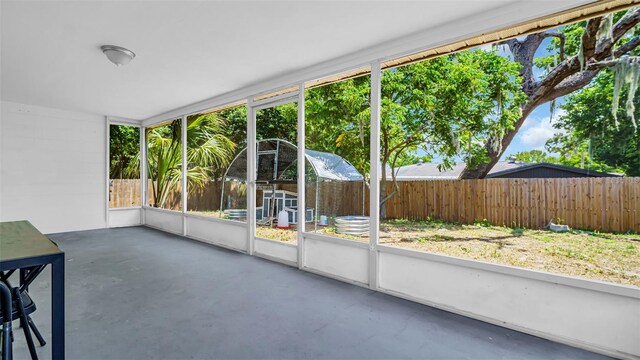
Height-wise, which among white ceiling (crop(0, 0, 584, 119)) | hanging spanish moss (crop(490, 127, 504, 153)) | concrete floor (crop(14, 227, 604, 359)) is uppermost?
white ceiling (crop(0, 0, 584, 119))

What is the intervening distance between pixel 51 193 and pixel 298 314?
6.15 metres

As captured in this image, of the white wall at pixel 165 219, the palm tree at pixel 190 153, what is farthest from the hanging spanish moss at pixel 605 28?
the white wall at pixel 165 219

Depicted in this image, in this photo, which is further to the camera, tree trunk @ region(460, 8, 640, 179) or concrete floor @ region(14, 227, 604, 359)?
tree trunk @ region(460, 8, 640, 179)

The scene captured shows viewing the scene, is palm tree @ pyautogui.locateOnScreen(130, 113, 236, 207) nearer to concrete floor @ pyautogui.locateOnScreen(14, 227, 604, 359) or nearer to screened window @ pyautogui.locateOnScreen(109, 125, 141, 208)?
screened window @ pyautogui.locateOnScreen(109, 125, 141, 208)

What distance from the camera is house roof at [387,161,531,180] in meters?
5.67

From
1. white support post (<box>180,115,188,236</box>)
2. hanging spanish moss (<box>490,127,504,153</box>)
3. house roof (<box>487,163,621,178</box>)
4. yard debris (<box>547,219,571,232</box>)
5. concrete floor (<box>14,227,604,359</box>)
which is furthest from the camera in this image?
white support post (<box>180,115,188,236</box>)

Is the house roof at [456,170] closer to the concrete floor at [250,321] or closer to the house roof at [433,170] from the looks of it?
the house roof at [433,170]

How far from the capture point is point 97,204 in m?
6.72

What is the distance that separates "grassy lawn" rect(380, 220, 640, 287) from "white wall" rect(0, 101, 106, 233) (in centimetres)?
609

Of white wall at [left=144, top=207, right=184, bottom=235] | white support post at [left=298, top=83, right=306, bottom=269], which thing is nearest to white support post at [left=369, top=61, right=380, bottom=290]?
white support post at [left=298, top=83, right=306, bottom=269]

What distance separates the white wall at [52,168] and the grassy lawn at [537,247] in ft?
20.0

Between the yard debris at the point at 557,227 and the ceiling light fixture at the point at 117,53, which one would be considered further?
the yard debris at the point at 557,227

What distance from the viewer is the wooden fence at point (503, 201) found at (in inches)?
160

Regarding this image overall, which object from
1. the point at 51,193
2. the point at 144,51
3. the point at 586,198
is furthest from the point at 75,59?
the point at 586,198
